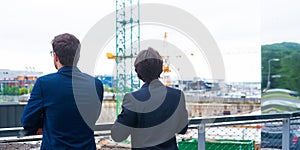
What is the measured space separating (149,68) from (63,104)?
512 mm

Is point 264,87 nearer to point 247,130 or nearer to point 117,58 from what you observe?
point 247,130

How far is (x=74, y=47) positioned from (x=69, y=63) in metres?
0.09

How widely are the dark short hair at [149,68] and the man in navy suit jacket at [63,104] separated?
0.30 meters

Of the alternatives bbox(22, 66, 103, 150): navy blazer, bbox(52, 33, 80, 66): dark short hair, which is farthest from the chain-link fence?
bbox(52, 33, 80, 66): dark short hair

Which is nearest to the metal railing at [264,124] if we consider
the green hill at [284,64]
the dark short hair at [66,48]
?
the dark short hair at [66,48]

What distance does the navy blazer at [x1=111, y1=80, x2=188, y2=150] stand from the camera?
170 centimetres

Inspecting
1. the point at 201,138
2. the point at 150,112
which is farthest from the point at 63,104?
the point at 201,138

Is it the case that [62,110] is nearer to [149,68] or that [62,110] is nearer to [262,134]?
[149,68]

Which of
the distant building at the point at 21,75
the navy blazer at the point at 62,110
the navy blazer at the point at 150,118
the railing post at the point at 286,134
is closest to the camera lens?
the navy blazer at the point at 62,110

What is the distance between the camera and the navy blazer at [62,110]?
5.11 ft

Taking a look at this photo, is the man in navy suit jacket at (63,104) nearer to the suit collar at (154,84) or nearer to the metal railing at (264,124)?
the suit collar at (154,84)

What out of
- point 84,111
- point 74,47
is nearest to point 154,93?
point 84,111

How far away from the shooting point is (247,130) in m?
3.62

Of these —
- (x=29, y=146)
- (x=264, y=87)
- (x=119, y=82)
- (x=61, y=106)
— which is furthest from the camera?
(x=119, y=82)
